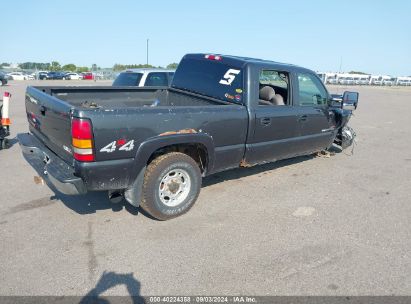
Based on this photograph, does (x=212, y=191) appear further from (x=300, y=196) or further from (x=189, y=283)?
(x=189, y=283)

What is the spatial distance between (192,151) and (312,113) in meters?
2.40

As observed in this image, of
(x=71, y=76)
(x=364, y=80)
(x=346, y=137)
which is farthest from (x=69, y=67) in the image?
(x=346, y=137)

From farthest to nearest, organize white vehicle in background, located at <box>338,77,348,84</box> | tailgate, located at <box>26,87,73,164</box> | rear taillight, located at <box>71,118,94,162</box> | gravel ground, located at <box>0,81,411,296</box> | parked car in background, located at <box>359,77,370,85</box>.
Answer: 1. parked car in background, located at <box>359,77,370,85</box>
2. white vehicle in background, located at <box>338,77,348,84</box>
3. tailgate, located at <box>26,87,73,164</box>
4. rear taillight, located at <box>71,118,94,162</box>
5. gravel ground, located at <box>0,81,411,296</box>

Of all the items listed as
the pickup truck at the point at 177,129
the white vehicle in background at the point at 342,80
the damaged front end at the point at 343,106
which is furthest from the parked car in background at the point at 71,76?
→ the white vehicle in background at the point at 342,80

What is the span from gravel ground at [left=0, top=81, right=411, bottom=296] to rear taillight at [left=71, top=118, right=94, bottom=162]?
0.92m

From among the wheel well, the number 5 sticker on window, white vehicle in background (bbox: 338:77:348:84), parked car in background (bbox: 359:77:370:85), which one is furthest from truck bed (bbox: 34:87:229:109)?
parked car in background (bbox: 359:77:370:85)

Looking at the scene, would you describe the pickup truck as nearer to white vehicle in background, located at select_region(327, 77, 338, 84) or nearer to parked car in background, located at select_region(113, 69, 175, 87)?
parked car in background, located at select_region(113, 69, 175, 87)

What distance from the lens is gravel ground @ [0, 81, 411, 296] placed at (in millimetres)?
2861

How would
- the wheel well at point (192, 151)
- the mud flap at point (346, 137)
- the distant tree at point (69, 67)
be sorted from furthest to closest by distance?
the distant tree at point (69, 67)
the mud flap at point (346, 137)
the wheel well at point (192, 151)

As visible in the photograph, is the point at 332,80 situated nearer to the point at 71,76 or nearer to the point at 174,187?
the point at 71,76

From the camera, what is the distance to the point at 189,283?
9.37ft

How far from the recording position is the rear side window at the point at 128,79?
28.0 ft

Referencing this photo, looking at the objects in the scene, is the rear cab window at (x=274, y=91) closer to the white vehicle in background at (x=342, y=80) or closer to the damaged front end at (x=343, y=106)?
the damaged front end at (x=343, y=106)

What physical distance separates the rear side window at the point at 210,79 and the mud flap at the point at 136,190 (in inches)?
67.2
